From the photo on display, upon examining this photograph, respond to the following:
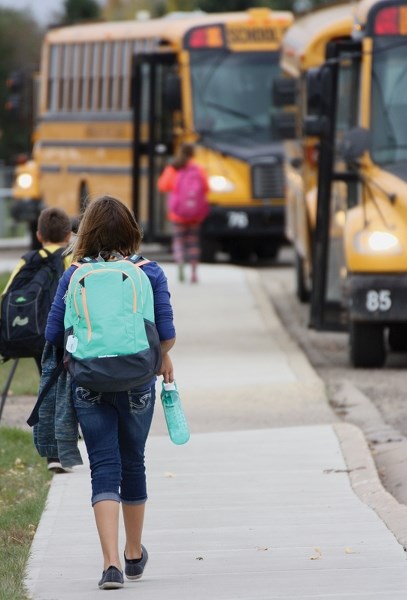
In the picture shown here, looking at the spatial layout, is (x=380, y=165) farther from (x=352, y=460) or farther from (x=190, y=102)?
(x=190, y=102)

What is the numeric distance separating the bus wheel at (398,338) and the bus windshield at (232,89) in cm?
918

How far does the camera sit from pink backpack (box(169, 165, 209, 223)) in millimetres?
19578

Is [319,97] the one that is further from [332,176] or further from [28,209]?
[28,209]

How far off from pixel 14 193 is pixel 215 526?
70.8 feet

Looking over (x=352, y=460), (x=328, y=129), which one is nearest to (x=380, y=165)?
(x=328, y=129)

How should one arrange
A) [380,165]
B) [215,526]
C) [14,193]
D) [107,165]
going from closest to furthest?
[215,526] → [380,165] → [107,165] → [14,193]

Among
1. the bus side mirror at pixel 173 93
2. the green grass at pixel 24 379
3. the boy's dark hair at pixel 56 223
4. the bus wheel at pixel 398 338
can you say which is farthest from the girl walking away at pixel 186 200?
the boy's dark hair at pixel 56 223

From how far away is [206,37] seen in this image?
23.6 meters

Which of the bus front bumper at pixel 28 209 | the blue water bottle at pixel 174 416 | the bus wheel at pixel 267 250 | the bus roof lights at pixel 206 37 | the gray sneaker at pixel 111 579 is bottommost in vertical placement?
the bus wheel at pixel 267 250

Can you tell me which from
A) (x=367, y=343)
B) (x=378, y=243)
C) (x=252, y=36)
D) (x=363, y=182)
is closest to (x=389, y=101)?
(x=363, y=182)

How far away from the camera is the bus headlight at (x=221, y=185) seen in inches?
918

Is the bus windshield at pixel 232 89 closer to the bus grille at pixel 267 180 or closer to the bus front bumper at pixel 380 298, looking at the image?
the bus grille at pixel 267 180

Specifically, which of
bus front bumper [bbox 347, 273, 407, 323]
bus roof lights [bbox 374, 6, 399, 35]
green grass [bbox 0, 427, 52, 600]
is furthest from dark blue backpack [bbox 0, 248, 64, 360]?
bus roof lights [bbox 374, 6, 399, 35]

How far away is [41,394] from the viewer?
19.9ft
